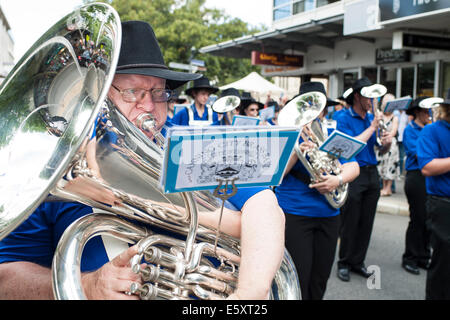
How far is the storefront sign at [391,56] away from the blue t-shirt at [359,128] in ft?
24.5

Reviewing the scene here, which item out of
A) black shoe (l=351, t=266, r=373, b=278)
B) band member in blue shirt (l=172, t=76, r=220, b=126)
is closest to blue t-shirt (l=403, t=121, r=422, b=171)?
black shoe (l=351, t=266, r=373, b=278)

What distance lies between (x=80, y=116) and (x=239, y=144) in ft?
1.31

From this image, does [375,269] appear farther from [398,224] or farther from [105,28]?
[398,224]

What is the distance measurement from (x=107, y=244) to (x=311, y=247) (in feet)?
6.53

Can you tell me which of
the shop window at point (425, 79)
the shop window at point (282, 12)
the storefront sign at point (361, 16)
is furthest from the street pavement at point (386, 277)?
the shop window at point (282, 12)

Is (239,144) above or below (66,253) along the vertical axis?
above

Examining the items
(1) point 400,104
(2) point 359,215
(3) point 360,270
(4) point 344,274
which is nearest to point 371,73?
(1) point 400,104

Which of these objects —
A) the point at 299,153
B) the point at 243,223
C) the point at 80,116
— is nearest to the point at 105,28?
the point at 80,116

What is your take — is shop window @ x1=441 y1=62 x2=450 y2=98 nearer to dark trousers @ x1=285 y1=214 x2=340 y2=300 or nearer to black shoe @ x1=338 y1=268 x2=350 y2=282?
black shoe @ x1=338 y1=268 x2=350 y2=282

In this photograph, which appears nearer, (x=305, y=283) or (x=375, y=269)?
(x=375, y=269)

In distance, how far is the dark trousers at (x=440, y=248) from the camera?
3008 millimetres

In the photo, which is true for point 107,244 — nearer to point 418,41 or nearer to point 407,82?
point 418,41

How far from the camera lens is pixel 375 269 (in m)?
1.49

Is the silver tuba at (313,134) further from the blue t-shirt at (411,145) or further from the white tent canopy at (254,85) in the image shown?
the white tent canopy at (254,85)
